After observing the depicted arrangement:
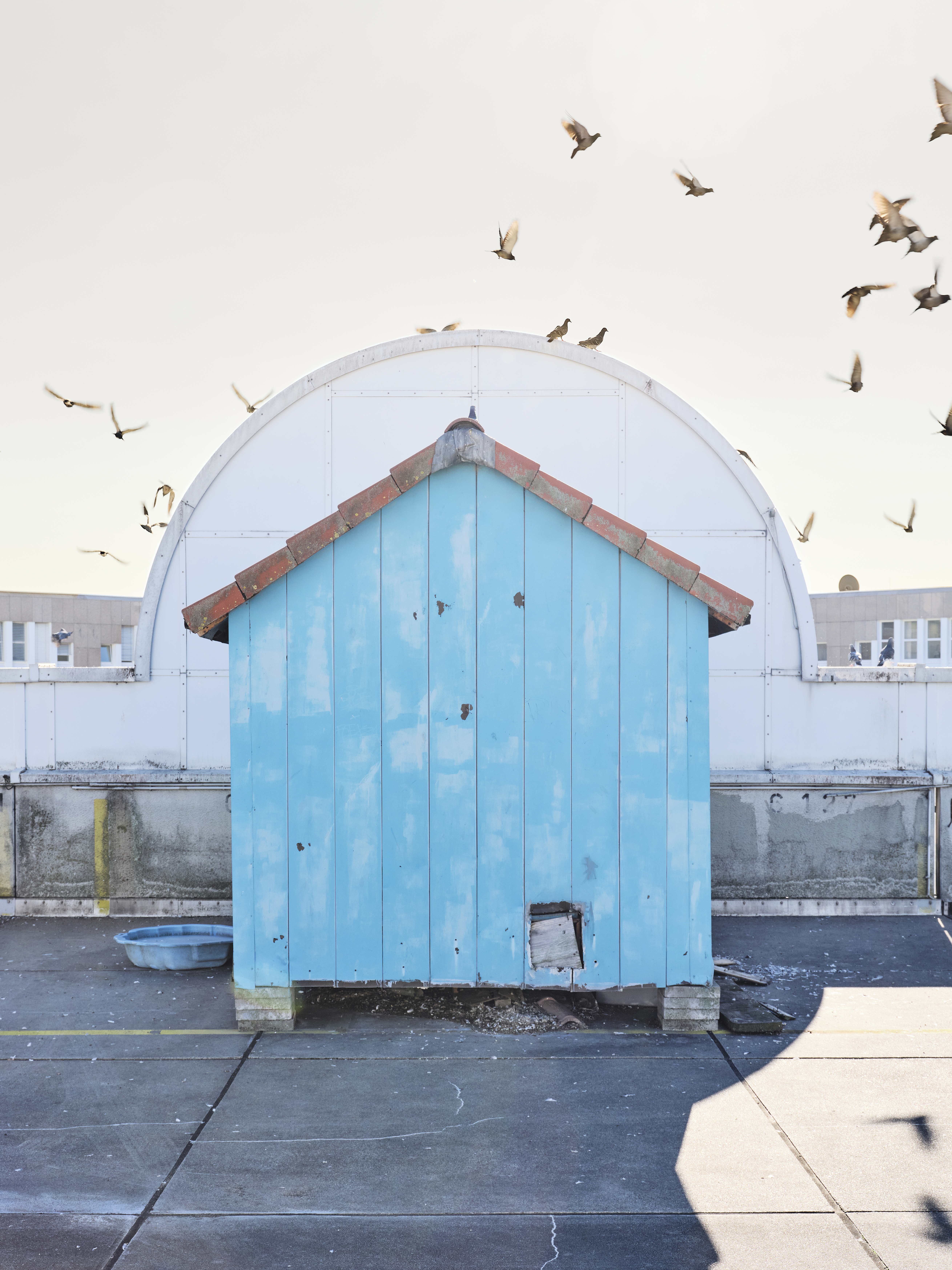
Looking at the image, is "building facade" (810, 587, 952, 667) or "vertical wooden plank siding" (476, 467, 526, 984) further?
"building facade" (810, 587, 952, 667)

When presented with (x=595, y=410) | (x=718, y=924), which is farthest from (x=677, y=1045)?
(x=595, y=410)

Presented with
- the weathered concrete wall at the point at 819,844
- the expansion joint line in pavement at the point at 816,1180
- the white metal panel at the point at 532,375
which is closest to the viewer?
the expansion joint line in pavement at the point at 816,1180

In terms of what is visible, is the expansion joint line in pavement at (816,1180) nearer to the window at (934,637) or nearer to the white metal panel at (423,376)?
the white metal panel at (423,376)

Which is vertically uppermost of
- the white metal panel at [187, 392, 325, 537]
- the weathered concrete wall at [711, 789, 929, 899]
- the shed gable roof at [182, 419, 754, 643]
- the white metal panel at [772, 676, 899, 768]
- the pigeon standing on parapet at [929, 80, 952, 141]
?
the pigeon standing on parapet at [929, 80, 952, 141]

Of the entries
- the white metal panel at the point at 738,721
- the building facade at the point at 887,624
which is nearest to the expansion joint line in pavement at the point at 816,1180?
the white metal panel at the point at 738,721

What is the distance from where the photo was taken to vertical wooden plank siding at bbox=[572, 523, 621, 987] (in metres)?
6.15

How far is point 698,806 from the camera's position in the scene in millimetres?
6164

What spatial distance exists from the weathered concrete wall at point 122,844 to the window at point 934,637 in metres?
25.2

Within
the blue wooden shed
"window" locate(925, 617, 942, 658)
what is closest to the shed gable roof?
the blue wooden shed

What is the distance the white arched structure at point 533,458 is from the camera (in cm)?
948

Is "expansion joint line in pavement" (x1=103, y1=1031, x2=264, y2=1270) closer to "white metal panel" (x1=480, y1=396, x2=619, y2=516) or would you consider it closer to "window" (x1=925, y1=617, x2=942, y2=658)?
"white metal panel" (x1=480, y1=396, x2=619, y2=516)

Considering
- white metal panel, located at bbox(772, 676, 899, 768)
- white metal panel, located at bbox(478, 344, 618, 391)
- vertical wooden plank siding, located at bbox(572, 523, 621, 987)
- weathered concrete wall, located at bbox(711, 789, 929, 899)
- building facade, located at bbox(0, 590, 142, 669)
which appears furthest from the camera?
building facade, located at bbox(0, 590, 142, 669)

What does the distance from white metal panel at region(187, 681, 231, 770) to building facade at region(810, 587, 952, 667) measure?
21666 mm

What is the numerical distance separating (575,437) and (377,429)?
6.59 ft
